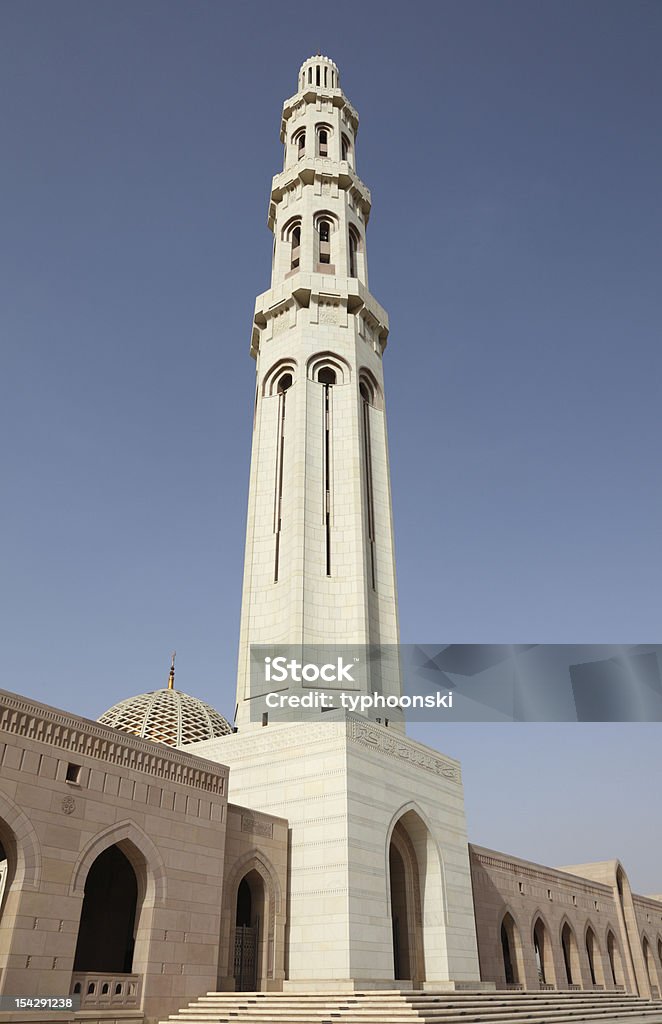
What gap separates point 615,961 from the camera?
34000mm

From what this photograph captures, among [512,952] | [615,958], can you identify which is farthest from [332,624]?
[615,958]

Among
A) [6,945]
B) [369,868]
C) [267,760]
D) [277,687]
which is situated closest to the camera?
[6,945]

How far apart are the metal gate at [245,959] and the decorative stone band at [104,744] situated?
11.4 feet

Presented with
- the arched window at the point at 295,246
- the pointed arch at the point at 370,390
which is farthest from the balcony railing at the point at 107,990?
Result: the arched window at the point at 295,246

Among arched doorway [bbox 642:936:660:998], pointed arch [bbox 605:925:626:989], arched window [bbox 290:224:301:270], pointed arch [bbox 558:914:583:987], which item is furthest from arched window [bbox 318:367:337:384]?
arched doorway [bbox 642:936:660:998]

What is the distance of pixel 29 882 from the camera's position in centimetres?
1273

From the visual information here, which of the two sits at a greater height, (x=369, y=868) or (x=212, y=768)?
(x=212, y=768)

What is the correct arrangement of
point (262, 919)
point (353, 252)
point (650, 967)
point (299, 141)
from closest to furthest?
point (262, 919) < point (353, 252) < point (299, 141) < point (650, 967)

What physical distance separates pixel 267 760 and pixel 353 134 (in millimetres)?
28258

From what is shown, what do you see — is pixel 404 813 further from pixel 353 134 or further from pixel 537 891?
pixel 353 134

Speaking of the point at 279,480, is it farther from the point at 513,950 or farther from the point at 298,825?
the point at 513,950

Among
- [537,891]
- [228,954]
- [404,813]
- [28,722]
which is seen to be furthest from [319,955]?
[537,891]

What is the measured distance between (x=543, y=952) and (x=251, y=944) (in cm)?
1621

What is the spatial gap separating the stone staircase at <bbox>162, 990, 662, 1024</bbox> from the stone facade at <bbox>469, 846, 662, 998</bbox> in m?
7.52
